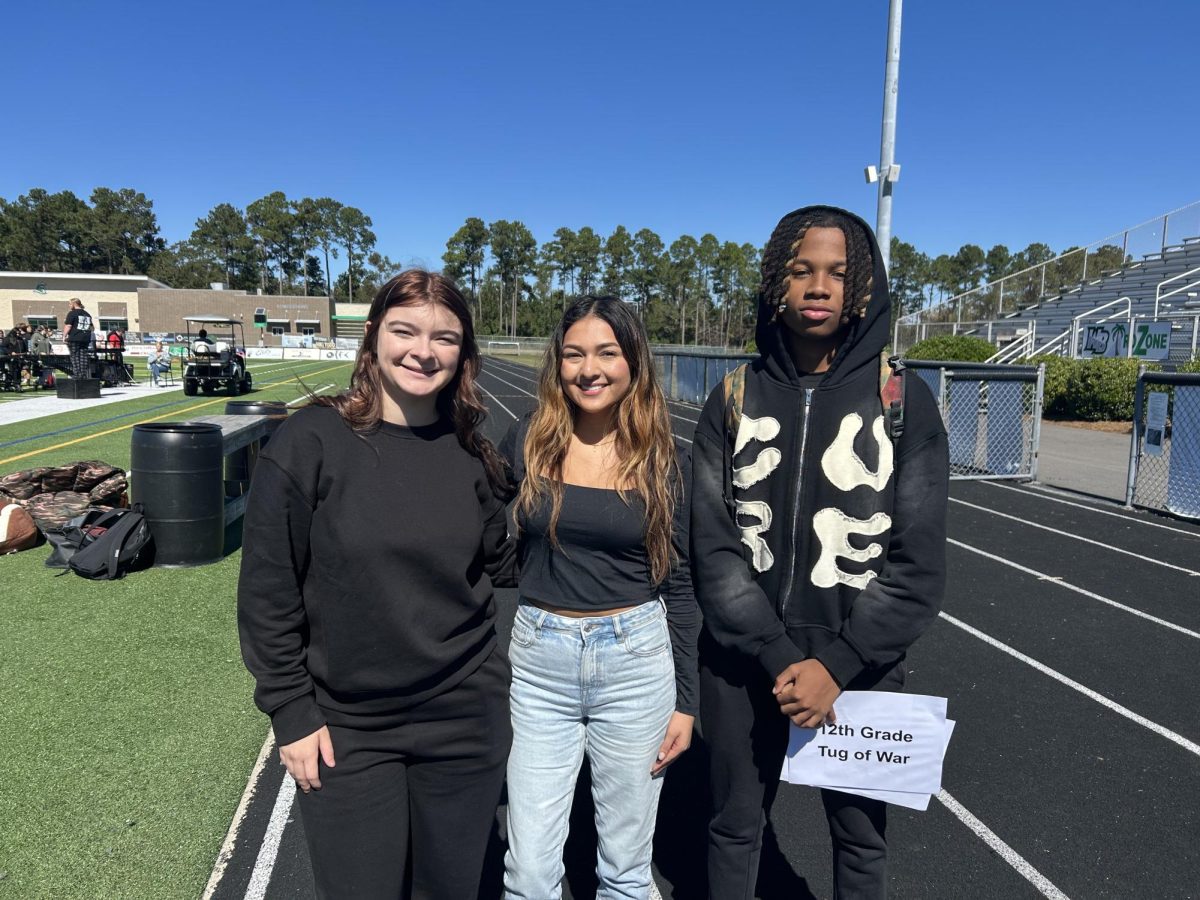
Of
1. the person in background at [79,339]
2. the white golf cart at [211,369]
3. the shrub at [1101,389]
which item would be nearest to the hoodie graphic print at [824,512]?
the shrub at [1101,389]

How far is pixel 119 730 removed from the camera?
3.57 m

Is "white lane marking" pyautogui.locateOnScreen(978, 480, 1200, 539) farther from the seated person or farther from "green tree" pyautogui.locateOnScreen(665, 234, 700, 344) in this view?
"green tree" pyautogui.locateOnScreen(665, 234, 700, 344)

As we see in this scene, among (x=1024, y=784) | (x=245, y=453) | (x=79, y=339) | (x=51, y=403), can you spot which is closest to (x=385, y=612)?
(x=1024, y=784)

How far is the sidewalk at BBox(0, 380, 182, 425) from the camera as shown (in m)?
15.0

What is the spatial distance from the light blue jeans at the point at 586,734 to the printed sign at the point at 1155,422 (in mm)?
9451

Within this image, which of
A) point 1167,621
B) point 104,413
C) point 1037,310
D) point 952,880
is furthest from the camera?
point 1037,310

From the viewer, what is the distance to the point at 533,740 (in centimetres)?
193

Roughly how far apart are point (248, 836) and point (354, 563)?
1.95 m

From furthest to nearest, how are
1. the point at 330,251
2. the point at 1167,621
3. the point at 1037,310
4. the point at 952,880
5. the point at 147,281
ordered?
1. the point at 330,251
2. the point at 147,281
3. the point at 1037,310
4. the point at 1167,621
5. the point at 952,880

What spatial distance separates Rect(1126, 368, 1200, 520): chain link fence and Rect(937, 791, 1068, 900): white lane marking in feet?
23.2

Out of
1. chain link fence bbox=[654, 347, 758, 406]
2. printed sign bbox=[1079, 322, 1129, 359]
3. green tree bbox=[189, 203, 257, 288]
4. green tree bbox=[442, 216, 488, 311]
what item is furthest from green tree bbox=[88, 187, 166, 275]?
printed sign bbox=[1079, 322, 1129, 359]

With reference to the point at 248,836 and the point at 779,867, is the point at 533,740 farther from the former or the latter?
the point at 248,836

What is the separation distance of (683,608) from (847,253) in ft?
3.35

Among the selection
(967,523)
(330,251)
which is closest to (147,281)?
(330,251)
